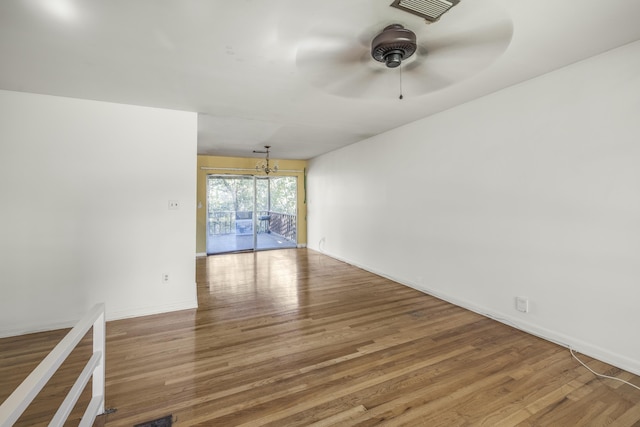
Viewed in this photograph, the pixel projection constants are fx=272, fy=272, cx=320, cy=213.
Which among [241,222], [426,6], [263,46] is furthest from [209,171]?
[426,6]

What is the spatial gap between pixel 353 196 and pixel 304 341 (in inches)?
132

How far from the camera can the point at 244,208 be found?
6.92 m

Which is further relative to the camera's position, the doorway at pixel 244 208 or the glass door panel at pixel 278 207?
the glass door panel at pixel 278 207

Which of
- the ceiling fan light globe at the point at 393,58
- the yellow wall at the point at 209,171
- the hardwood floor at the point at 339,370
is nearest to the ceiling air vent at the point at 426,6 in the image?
the ceiling fan light globe at the point at 393,58

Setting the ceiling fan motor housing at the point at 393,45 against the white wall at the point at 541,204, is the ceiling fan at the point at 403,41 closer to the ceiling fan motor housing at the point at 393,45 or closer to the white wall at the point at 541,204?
the ceiling fan motor housing at the point at 393,45

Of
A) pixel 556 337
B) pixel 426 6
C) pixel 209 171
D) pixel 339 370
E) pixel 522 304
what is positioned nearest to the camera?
pixel 426 6

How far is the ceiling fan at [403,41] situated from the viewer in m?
1.47

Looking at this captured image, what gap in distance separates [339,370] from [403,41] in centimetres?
221

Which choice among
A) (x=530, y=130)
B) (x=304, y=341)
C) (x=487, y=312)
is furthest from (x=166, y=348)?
(x=530, y=130)

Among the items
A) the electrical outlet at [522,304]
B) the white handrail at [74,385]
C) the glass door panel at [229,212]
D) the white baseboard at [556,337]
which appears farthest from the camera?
the glass door panel at [229,212]

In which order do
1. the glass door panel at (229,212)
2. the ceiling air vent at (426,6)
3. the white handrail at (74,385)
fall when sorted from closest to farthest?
the white handrail at (74,385)
the ceiling air vent at (426,6)
the glass door panel at (229,212)

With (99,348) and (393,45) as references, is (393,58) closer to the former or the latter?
(393,45)

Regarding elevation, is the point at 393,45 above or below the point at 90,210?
above

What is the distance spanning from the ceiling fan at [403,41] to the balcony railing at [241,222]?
5.55m
